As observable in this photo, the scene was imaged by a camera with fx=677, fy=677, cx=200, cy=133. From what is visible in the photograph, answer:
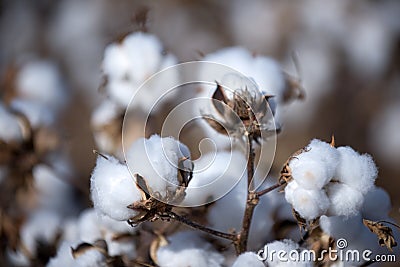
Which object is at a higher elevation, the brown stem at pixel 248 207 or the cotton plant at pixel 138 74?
the cotton plant at pixel 138 74

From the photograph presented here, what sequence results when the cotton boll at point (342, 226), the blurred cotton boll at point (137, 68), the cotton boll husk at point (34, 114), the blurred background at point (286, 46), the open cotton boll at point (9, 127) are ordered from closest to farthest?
the cotton boll at point (342, 226)
the blurred cotton boll at point (137, 68)
the open cotton boll at point (9, 127)
the cotton boll husk at point (34, 114)
the blurred background at point (286, 46)

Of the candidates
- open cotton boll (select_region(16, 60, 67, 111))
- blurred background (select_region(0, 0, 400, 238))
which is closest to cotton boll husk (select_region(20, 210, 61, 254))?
open cotton boll (select_region(16, 60, 67, 111))

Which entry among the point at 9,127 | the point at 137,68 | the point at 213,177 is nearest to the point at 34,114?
the point at 9,127

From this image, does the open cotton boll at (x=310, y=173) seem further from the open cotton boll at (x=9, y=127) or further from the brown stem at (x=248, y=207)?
the open cotton boll at (x=9, y=127)

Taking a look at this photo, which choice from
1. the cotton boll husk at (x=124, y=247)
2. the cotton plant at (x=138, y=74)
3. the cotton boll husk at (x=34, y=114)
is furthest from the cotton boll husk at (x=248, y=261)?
the cotton boll husk at (x=34, y=114)

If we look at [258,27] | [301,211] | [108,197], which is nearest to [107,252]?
[108,197]
